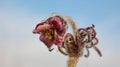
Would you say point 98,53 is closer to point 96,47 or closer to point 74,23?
point 96,47

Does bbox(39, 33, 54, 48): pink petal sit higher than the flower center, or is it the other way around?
the flower center

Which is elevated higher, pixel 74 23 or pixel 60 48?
pixel 74 23

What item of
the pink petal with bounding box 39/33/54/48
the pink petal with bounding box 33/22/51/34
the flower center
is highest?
the pink petal with bounding box 33/22/51/34

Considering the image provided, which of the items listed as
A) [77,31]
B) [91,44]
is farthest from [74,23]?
[91,44]

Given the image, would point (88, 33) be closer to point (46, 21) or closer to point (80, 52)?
point (80, 52)

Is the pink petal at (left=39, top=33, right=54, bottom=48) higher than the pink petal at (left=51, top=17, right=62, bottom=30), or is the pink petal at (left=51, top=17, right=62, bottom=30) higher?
the pink petal at (left=51, top=17, right=62, bottom=30)

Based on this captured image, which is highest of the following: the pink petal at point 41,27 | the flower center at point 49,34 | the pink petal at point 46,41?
the pink petal at point 41,27

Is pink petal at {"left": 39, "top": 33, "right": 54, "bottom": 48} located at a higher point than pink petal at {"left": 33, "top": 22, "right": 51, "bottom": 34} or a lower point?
lower

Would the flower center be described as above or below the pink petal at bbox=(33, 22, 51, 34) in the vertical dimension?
below
